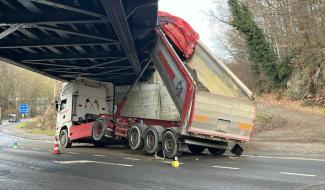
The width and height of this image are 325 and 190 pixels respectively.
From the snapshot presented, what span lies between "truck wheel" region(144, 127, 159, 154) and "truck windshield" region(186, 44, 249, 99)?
2.20 metres

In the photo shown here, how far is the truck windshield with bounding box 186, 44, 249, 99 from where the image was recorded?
15.1m

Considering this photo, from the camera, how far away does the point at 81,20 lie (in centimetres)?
1319

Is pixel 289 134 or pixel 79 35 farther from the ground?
pixel 79 35

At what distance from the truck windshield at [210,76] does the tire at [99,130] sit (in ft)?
15.4

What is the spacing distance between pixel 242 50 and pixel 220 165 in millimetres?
31247

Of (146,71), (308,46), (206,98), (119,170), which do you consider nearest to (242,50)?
(308,46)

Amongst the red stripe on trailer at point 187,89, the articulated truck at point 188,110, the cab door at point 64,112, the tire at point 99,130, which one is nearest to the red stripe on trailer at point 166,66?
the articulated truck at point 188,110

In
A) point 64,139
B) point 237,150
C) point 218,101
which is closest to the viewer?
point 218,101

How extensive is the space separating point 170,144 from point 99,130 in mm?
5092

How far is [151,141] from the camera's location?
15719mm

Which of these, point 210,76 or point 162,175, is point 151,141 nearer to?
point 210,76

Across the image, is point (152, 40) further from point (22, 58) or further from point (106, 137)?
point (22, 58)

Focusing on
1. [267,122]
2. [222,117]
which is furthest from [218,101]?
[267,122]

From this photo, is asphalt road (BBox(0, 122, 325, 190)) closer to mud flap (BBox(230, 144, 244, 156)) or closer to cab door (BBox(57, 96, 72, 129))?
mud flap (BBox(230, 144, 244, 156))
